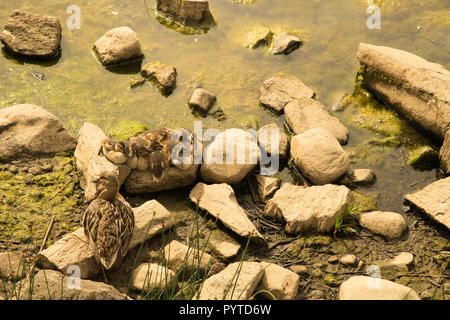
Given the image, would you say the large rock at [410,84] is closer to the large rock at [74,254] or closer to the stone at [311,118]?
the stone at [311,118]

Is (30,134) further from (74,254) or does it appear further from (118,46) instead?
(118,46)

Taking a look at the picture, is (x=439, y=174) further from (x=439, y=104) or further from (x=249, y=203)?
(x=249, y=203)

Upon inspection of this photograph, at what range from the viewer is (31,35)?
898cm

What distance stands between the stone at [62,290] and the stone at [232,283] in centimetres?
87

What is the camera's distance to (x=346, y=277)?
5.95m

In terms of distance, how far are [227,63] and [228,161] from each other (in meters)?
2.76

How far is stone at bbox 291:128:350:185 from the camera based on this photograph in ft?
22.7

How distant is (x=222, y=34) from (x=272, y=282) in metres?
5.49

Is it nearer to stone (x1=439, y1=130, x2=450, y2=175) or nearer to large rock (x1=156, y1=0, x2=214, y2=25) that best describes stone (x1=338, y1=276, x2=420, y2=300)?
stone (x1=439, y1=130, x2=450, y2=175)

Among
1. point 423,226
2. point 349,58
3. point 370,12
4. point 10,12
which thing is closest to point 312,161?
point 423,226

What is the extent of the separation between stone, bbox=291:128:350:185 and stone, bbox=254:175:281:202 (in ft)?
1.45

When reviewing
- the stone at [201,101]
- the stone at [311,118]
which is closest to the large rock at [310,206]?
the stone at [311,118]

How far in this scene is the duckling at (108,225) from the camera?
18.1 feet

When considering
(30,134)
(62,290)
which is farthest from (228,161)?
(62,290)
